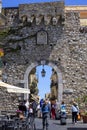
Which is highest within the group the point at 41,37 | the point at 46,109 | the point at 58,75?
the point at 41,37

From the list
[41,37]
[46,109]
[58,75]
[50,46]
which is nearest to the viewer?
[46,109]

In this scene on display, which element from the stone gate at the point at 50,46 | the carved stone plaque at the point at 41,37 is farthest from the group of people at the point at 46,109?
the carved stone plaque at the point at 41,37

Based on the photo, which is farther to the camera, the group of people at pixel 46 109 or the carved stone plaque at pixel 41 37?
the carved stone plaque at pixel 41 37

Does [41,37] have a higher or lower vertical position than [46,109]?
higher

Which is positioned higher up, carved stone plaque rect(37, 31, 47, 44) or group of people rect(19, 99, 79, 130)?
carved stone plaque rect(37, 31, 47, 44)

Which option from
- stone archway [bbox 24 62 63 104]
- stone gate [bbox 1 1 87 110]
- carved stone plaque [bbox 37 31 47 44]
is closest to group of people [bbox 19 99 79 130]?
stone archway [bbox 24 62 63 104]

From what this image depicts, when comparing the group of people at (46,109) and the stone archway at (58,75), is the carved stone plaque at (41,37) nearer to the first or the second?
the stone archway at (58,75)

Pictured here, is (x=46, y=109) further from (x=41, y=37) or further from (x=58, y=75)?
(x=41, y=37)

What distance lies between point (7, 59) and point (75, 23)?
5.26 metres

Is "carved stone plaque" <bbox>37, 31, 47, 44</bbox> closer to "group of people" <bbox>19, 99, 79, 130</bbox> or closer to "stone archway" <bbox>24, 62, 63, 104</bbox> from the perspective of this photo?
"stone archway" <bbox>24, 62, 63, 104</bbox>

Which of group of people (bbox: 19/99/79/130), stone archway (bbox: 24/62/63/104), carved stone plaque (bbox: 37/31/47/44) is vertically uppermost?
carved stone plaque (bbox: 37/31/47/44)

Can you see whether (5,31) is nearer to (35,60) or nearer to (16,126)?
(35,60)

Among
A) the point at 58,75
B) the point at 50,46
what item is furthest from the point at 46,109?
the point at 50,46

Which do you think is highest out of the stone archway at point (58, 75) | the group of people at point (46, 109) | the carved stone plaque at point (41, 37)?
the carved stone plaque at point (41, 37)
